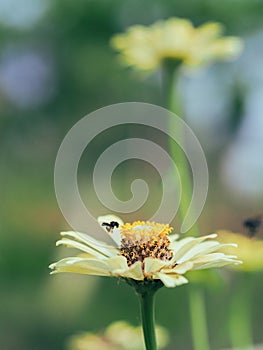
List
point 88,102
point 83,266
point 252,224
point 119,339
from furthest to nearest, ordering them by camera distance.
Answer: point 88,102, point 119,339, point 252,224, point 83,266

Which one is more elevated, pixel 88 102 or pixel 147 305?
pixel 88 102

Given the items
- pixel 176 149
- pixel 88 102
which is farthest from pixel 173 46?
pixel 88 102

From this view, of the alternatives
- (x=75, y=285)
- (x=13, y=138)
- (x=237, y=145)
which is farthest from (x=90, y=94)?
(x=75, y=285)


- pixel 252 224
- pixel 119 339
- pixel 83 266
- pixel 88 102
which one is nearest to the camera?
pixel 83 266

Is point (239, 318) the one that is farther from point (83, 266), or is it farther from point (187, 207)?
point (83, 266)

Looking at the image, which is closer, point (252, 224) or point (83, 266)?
point (83, 266)

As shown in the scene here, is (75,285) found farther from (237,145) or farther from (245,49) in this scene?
(245,49)

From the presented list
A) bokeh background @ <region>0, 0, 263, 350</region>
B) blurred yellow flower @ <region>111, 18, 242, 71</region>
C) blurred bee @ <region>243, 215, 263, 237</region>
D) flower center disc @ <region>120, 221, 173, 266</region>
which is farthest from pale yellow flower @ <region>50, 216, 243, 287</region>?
bokeh background @ <region>0, 0, 263, 350</region>

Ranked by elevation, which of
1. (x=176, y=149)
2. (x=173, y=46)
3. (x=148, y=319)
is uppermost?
(x=173, y=46)

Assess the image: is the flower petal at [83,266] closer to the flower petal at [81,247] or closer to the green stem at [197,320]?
the flower petal at [81,247]

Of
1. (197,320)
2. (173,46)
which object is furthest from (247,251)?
(173,46)
